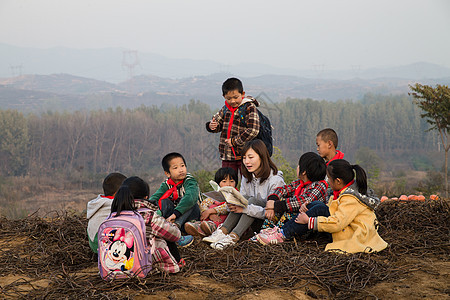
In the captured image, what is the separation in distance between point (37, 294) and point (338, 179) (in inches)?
112

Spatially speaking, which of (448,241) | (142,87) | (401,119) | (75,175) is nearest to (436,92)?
(448,241)

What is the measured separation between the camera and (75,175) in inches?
1097

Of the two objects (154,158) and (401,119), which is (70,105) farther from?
(401,119)

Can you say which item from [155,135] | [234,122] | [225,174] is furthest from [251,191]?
[155,135]

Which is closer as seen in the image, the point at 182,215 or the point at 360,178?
the point at 360,178

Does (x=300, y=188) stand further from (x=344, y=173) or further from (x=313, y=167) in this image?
(x=344, y=173)

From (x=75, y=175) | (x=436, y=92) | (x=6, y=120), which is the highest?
(x=436, y=92)

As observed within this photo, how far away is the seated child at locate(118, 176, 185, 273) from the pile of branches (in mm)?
129

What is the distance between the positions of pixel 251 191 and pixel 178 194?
88cm

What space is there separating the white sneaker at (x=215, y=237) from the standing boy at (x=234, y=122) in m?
1.22

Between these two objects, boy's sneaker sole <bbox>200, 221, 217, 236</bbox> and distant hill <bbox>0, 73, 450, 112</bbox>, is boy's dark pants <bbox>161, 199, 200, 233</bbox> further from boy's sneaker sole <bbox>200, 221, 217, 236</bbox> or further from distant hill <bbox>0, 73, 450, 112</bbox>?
distant hill <bbox>0, 73, 450, 112</bbox>

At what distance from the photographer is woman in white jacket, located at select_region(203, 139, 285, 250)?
4.68m

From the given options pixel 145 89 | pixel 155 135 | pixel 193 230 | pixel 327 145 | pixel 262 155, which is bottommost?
pixel 155 135

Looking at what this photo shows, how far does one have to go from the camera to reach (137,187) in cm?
342
